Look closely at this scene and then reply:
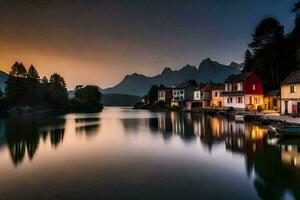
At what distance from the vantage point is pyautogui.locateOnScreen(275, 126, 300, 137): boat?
69.1 ft

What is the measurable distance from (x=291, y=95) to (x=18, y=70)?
94031 millimetres

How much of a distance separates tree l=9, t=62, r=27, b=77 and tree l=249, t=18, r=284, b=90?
3258 inches

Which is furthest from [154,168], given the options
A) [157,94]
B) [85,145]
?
[157,94]

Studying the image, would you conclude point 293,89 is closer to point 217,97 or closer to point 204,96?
point 217,97

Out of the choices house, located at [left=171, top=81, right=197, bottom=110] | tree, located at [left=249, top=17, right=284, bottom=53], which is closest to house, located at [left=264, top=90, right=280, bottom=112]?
tree, located at [left=249, top=17, right=284, bottom=53]

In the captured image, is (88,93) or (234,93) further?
(88,93)

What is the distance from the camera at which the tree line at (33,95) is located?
8775 centimetres

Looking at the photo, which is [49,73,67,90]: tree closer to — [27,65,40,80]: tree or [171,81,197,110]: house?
[27,65,40,80]: tree

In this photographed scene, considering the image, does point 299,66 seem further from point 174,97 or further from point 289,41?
point 174,97

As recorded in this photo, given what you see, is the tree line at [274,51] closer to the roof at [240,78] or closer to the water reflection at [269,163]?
the roof at [240,78]

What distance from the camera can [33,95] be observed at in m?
90.6

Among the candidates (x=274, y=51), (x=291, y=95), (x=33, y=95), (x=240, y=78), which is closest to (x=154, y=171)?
(x=291, y=95)

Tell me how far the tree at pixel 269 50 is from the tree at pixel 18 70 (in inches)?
3258

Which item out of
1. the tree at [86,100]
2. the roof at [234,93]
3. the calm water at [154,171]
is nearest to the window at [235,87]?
the roof at [234,93]
